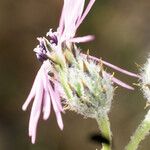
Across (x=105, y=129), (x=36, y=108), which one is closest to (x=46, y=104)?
(x=36, y=108)

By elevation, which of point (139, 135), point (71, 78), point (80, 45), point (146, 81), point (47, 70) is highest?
point (80, 45)

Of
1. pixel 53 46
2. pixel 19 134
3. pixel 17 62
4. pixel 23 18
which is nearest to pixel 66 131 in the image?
pixel 19 134

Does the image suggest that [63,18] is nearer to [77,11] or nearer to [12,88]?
[77,11]

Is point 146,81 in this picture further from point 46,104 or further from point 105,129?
point 46,104

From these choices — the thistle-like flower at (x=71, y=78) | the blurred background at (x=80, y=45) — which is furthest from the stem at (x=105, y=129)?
the blurred background at (x=80, y=45)

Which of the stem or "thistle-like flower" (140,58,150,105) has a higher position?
"thistle-like flower" (140,58,150,105)

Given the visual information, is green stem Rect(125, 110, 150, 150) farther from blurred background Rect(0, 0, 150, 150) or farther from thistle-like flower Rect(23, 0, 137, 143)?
blurred background Rect(0, 0, 150, 150)

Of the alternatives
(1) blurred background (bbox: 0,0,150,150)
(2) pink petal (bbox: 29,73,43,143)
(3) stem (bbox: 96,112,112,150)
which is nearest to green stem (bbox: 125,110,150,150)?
(3) stem (bbox: 96,112,112,150)
